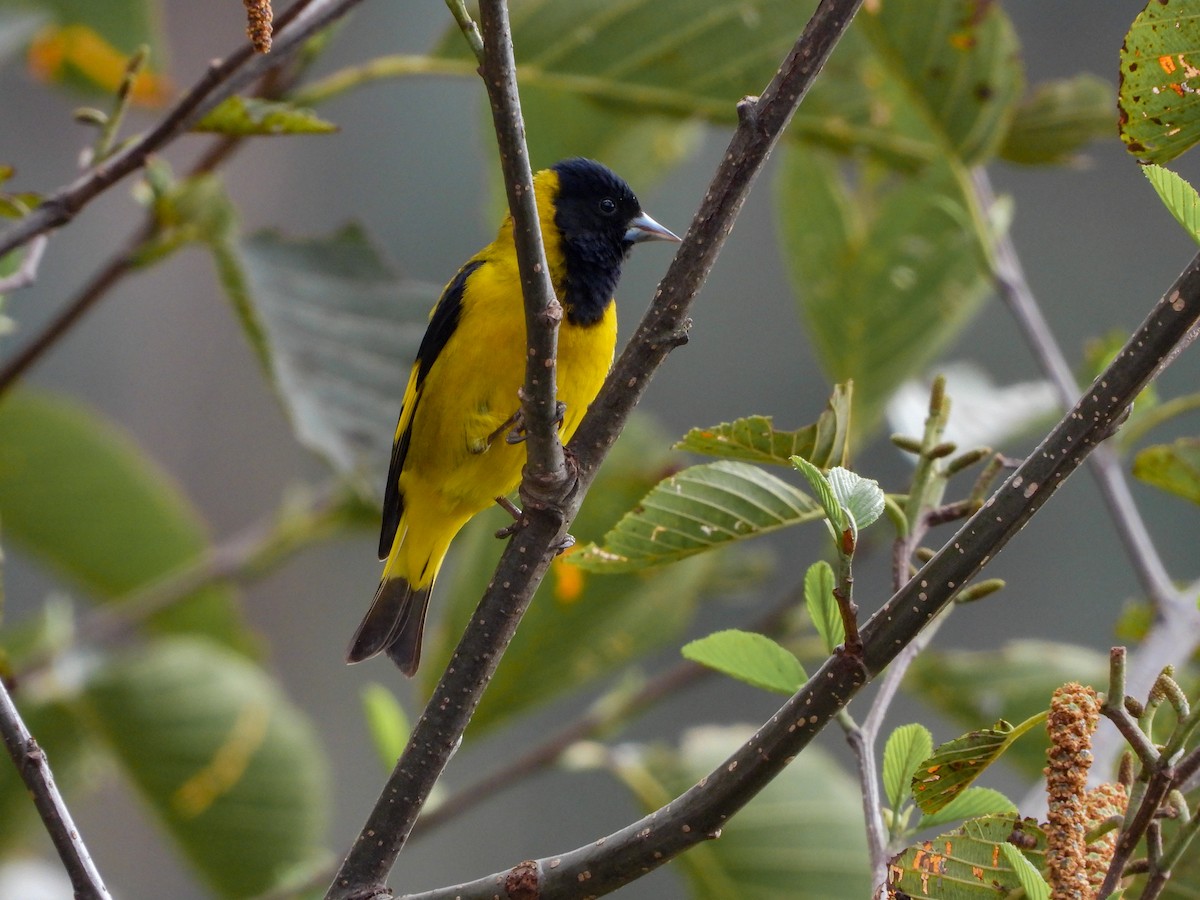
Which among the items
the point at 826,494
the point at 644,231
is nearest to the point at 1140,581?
the point at 826,494

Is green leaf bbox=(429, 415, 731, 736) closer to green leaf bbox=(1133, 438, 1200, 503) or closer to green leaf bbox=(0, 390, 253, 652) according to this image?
green leaf bbox=(0, 390, 253, 652)

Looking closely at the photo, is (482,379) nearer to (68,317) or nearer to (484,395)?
(484,395)

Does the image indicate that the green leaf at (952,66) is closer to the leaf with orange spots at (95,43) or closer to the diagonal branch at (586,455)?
the diagonal branch at (586,455)

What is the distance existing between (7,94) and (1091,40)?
4735 mm

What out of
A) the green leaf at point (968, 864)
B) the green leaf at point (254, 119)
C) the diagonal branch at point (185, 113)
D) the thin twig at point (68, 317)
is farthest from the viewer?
the thin twig at point (68, 317)

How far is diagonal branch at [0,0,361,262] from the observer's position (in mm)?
1308

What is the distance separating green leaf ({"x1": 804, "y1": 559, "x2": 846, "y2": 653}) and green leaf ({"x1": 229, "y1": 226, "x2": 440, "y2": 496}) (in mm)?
872

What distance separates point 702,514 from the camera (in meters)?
1.18

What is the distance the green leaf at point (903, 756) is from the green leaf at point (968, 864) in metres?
0.07

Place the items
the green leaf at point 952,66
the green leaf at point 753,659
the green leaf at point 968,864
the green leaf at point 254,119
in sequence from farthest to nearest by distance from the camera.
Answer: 1. the green leaf at point 952,66
2. the green leaf at point 254,119
3. the green leaf at point 753,659
4. the green leaf at point 968,864

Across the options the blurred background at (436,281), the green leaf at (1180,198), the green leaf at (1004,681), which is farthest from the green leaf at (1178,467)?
the blurred background at (436,281)

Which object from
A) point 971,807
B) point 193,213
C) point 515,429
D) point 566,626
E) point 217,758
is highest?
point 193,213

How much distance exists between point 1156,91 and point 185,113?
0.96 m

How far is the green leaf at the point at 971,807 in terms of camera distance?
1028mm
